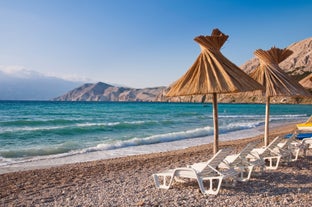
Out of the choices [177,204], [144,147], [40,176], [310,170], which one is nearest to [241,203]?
[177,204]

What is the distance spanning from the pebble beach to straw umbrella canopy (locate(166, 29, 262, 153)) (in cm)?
188

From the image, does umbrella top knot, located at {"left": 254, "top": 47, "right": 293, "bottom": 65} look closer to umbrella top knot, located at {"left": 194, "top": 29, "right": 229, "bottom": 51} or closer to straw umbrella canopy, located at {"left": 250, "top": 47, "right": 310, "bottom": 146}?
straw umbrella canopy, located at {"left": 250, "top": 47, "right": 310, "bottom": 146}

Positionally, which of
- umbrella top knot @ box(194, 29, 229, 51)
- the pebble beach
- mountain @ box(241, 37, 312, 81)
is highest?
mountain @ box(241, 37, 312, 81)

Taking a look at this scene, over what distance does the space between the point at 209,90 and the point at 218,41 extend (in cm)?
147

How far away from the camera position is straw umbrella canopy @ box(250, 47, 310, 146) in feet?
27.7

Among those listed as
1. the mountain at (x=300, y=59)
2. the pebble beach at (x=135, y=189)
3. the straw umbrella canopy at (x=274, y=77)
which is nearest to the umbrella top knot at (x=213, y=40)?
the straw umbrella canopy at (x=274, y=77)

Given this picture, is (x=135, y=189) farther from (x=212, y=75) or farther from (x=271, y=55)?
(x=271, y=55)

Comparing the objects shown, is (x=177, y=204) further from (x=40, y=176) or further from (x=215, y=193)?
(x=40, y=176)

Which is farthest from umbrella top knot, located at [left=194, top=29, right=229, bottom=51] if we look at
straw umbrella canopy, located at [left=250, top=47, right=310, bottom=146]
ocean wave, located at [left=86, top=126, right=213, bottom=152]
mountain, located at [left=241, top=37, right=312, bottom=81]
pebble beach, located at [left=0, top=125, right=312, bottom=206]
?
mountain, located at [left=241, top=37, right=312, bottom=81]

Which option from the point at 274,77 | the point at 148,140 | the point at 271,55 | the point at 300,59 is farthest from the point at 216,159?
the point at 300,59

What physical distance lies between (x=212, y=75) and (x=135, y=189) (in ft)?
9.02

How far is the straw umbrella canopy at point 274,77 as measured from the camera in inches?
333

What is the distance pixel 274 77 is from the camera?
8.82 metres

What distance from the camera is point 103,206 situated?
16.8 ft
